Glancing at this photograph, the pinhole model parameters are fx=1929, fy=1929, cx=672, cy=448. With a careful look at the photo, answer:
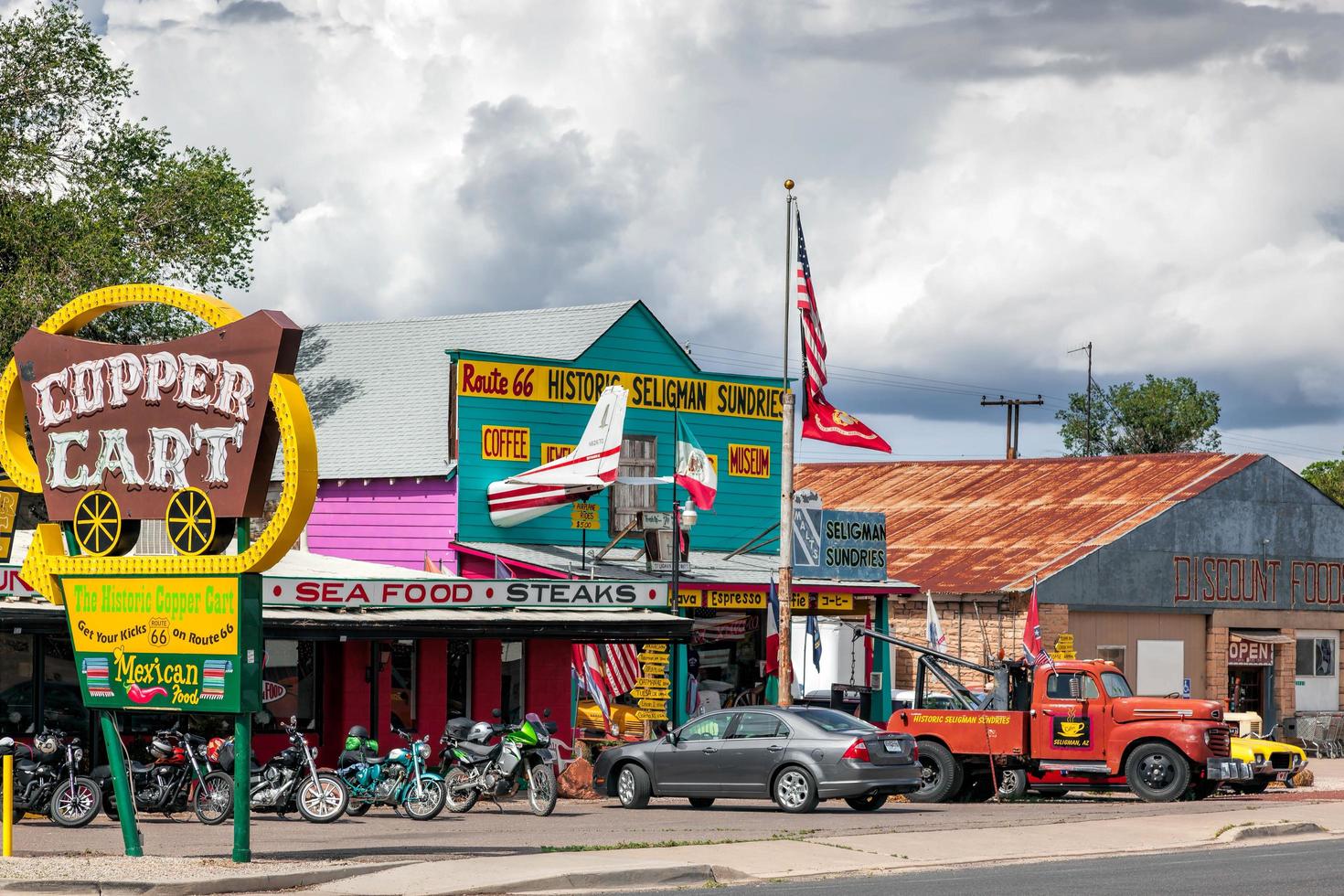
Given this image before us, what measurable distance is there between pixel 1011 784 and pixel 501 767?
8.44m

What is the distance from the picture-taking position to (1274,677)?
150 ft

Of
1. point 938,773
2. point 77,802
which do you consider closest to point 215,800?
point 77,802

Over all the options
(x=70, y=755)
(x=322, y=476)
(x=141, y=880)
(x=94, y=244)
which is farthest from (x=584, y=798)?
(x=94, y=244)

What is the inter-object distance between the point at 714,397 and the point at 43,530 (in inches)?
782

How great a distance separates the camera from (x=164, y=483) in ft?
58.7

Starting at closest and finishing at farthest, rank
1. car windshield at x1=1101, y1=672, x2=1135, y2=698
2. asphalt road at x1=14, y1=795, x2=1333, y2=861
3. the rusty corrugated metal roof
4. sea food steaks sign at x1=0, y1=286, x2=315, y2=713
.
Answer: sea food steaks sign at x1=0, y1=286, x2=315, y2=713, asphalt road at x1=14, y1=795, x2=1333, y2=861, car windshield at x1=1101, y1=672, x2=1135, y2=698, the rusty corrugated metal roof

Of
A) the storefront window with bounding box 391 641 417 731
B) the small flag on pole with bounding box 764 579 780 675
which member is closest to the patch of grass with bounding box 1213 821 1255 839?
the small flag on pole with bounding box 764 579 780 675

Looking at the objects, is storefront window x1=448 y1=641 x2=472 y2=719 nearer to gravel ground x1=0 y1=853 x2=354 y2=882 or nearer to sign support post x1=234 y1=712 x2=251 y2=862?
gravel ground x1=0 y1=853 x2=354 y2=882

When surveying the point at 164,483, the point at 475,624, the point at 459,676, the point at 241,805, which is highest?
the point at 164,483

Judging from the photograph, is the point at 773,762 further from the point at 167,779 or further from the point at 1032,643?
the point at 1032,643

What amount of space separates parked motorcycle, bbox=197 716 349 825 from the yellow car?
1365cm

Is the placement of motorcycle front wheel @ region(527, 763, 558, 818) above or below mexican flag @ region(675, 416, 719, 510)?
below

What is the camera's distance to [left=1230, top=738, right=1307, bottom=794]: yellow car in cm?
2878

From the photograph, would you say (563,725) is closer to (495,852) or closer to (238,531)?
(495,852)
